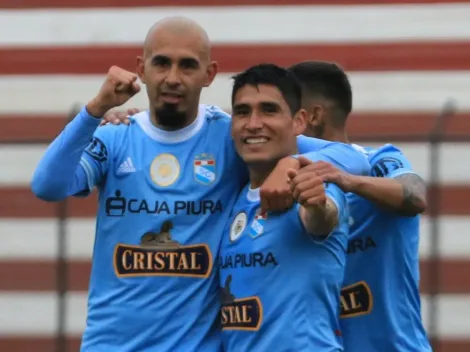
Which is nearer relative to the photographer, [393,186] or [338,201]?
[338,201]

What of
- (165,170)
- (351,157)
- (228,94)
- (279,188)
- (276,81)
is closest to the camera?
(279,188)

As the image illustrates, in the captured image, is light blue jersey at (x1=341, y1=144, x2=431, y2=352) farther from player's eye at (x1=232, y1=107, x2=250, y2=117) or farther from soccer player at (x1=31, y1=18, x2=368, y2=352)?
player's eye at (x1=232, y1=107, x2=250, y2=117)

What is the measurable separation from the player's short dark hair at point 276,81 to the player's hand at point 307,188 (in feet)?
1.25

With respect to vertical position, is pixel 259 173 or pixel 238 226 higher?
pixel 259 173

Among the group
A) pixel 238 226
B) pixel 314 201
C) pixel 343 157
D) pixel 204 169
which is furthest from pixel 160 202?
pixel 314 201

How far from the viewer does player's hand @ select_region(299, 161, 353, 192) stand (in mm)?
3852

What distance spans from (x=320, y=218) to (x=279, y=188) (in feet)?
0.51

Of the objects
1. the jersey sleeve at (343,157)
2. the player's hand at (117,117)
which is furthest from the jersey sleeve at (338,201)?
the player's hand at (117,117)

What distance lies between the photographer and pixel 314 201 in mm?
3723

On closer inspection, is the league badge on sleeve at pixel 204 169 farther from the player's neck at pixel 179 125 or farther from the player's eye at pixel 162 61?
the player's eye at pixel 162 61

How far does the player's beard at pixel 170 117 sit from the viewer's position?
428 centimetres

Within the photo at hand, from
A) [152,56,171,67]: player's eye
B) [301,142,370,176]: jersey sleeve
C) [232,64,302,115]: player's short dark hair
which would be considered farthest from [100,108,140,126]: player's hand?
[301,142,370,176]: jersey sleeve

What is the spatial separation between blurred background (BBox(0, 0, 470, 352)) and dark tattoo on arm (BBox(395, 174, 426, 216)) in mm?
2280

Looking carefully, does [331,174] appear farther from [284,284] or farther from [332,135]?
[332,135]
